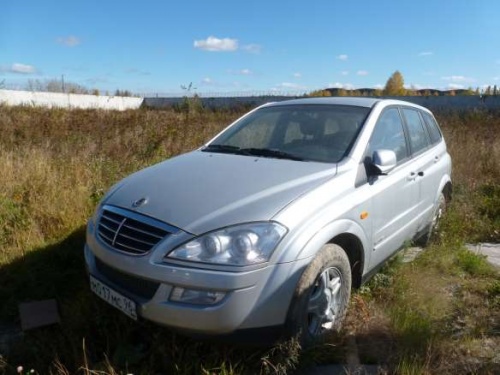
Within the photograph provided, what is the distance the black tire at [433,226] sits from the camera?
15.2ft

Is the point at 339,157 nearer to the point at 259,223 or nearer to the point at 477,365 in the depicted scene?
the point at 259,223

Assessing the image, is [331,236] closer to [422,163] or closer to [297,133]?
[297,133]

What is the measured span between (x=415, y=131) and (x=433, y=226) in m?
1.14

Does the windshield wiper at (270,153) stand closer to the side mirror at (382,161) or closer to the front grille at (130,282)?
the side mirror at (382,161)

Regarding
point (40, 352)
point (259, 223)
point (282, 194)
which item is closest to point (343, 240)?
point (282, 194)

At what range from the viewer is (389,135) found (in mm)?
3715

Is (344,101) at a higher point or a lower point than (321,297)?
higher

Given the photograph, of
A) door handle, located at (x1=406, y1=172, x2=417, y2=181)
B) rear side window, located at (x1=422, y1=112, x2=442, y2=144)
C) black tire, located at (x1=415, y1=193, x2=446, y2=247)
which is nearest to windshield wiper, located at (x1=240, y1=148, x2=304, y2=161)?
door handle, located at (x1=406, y1=172, x2=417, y2=181)

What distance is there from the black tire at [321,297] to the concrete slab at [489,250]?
2.44 m

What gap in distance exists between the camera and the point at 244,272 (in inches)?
86.7

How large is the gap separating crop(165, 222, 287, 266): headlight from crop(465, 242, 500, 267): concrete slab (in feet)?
10.5

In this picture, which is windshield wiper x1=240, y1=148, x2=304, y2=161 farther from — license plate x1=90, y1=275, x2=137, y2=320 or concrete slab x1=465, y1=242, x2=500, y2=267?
concrete slab x1=465, y1=242, x2=500, y2=267

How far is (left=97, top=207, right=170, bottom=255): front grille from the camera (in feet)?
7.84

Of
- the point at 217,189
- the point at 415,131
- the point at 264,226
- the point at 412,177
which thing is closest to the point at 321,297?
the point at 264,226
